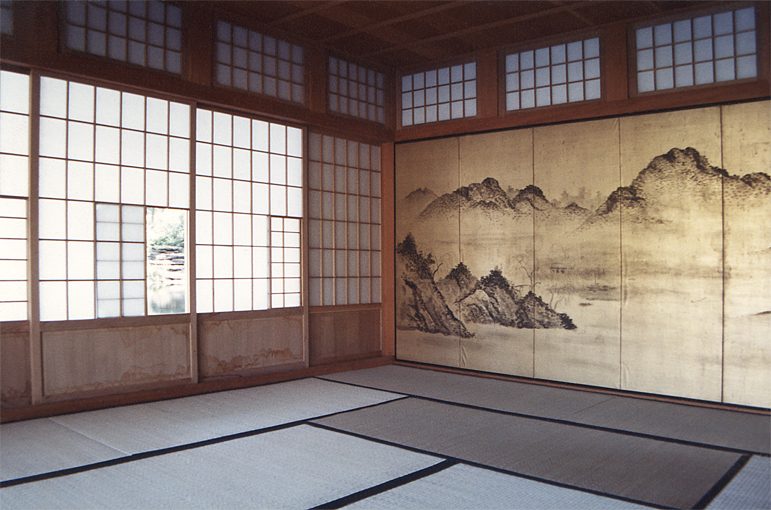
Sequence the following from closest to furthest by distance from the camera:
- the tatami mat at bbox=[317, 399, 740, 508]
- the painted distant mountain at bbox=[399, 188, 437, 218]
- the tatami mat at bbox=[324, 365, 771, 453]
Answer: the tatami mat at bbox=[317, 399, 740, 508] < the tatami mat at bbox=[324, 365, 771, 453] < the painted distant mountain at bbox=[399, 188, 437, 218]

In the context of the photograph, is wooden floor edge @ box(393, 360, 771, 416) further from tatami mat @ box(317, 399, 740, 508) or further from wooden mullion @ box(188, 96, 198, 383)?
wooden mullion @ box(188, 96, 198, 383)

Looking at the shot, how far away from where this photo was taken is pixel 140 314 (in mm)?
4457

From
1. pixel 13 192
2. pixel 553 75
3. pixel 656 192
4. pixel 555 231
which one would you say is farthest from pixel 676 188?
pixel 13 192

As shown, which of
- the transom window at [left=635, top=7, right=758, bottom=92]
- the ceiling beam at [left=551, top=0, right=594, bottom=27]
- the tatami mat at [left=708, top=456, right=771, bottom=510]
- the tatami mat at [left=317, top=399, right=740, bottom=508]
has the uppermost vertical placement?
the ceiling beam at [left=551, top=0, right=594, bottom=27]

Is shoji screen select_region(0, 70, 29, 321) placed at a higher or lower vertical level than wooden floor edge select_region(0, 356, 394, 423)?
higher

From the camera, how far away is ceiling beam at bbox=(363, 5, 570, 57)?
476 cm

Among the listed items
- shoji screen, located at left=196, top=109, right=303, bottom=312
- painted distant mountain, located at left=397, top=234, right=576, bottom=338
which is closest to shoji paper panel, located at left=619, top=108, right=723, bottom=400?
painted distant mountain, located at left=397, top=234, right=576, bottom=338

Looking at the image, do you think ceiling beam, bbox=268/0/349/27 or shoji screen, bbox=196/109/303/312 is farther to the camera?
shoji screen, bbox=196/109/303/312

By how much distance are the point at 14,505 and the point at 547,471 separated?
2.21 meters

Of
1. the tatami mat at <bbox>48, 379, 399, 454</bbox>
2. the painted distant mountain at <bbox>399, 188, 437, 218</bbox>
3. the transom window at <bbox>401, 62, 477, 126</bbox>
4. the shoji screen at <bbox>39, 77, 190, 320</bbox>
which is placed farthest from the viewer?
the painted distant mountain at <bbox>399, 188, 437, 218</bbox>

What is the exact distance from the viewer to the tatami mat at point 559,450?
274 cm

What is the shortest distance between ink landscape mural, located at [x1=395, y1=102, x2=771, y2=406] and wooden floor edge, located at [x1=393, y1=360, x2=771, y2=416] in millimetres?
50

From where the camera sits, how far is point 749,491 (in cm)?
267

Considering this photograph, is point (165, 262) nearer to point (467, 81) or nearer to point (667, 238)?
point (467, 81)
